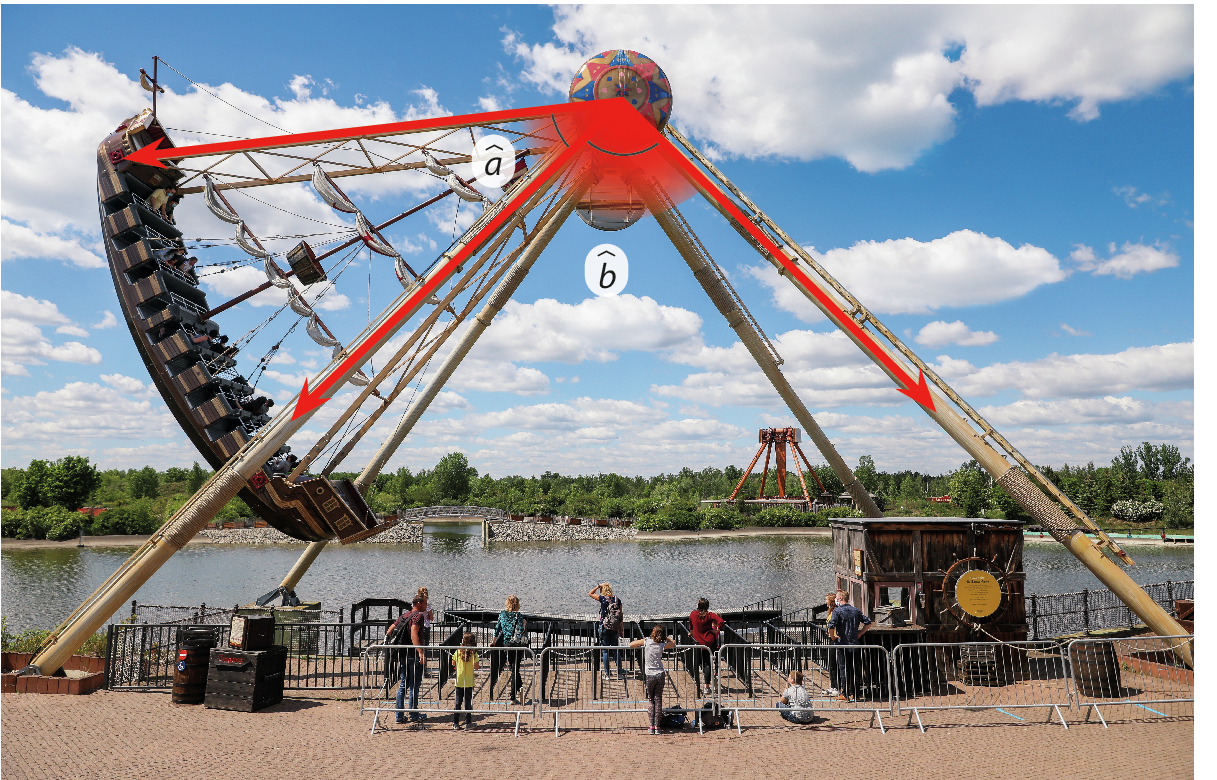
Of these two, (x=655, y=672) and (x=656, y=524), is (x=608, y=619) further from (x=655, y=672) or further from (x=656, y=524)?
(x=656, y=524)

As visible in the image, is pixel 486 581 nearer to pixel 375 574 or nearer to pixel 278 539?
pixel 375 574

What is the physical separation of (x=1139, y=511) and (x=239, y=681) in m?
92.3

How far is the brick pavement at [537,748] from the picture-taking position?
878cm

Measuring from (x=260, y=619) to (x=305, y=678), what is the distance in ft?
9.44

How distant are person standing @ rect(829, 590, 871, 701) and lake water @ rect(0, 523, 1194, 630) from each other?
16.6 meters

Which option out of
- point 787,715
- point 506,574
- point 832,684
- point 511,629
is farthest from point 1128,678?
point 506,574

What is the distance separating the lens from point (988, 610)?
1344cm

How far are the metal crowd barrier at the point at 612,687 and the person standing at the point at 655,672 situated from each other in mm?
278

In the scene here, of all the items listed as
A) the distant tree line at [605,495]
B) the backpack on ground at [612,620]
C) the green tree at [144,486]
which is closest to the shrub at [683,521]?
the distant tree line at [605,495]

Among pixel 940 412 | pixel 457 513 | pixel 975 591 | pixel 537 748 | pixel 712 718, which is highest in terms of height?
pixel 940 412

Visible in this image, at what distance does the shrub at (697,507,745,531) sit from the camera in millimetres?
82250

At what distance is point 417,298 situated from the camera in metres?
14.6

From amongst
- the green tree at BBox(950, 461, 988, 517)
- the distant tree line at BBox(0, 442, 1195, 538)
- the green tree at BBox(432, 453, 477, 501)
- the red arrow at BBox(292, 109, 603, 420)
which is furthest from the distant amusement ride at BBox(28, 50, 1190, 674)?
the green tree at BBox(432, 453, 477, 501)

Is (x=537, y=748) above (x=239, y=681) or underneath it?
underneath
